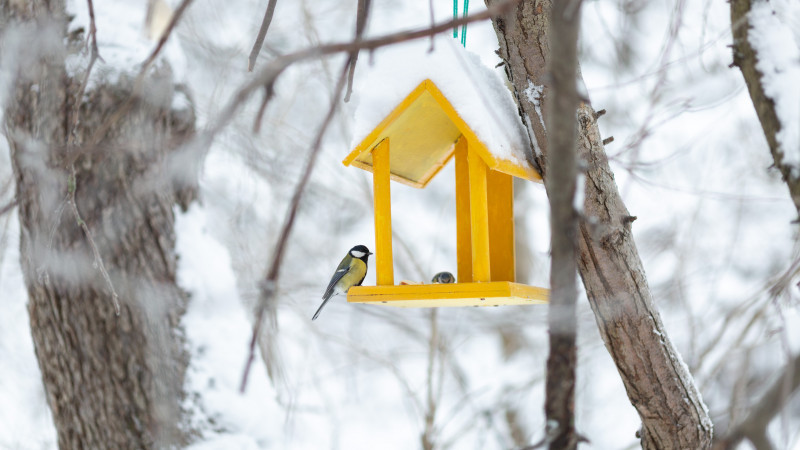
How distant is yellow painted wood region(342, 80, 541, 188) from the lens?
93.0 inches

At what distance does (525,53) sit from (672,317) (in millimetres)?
4752

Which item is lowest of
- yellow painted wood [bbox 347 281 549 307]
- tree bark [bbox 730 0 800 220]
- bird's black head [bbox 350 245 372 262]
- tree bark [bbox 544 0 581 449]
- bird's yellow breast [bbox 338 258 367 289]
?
tree bark [bbox 544 0 581 449]

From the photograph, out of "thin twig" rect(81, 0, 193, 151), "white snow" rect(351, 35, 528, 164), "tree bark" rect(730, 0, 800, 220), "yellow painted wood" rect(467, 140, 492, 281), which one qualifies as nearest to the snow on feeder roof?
"white snow" rect(351, 35, 528, 164)

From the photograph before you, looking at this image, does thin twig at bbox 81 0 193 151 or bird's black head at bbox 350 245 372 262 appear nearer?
thin twig at bbox 81 0 193 151

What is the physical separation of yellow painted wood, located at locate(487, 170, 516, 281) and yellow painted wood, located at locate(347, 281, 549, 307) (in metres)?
0.25

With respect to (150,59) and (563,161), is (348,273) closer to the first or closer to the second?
(150,59)

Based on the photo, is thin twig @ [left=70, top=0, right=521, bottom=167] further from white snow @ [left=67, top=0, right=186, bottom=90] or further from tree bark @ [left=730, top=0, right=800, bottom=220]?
white snow @ [left=67, top=0, right=186, bottom=90]

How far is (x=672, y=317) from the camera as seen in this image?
20.9 feet

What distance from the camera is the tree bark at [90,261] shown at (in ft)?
10.8

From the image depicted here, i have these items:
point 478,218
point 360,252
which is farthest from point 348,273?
point 478,218

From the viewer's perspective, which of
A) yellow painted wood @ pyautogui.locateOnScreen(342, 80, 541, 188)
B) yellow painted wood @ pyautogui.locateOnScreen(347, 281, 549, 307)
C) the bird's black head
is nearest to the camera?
yellow painted wood @ pyautogui.locateOnScreen(347, 281, 549, 307)

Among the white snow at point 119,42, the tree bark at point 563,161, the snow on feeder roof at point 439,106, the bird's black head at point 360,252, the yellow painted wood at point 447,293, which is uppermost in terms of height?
the white snow at point 119,42

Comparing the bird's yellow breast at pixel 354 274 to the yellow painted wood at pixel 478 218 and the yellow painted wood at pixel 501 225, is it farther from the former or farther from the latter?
the yellow painted wood at pixel 478 218

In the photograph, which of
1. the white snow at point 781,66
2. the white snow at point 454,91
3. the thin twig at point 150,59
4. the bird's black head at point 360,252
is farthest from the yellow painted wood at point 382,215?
the white snow at point 781,66
